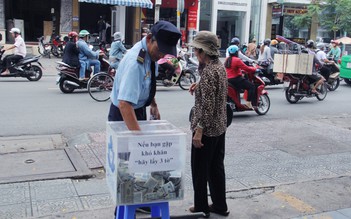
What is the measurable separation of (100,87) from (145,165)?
812 cm

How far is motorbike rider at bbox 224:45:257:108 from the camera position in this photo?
28.5ft

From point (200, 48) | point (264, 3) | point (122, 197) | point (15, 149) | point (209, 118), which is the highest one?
point (264, 3)

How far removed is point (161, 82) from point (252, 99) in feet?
14.0

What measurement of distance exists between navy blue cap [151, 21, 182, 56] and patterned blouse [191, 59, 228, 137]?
65cm

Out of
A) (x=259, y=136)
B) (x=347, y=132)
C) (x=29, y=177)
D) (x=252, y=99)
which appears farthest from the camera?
(x=252, y=99)

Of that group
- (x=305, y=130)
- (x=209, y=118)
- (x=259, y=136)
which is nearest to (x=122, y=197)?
(x=209, y=118)

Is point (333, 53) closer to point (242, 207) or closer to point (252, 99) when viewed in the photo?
point (252, 99)

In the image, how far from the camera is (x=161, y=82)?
512 inches

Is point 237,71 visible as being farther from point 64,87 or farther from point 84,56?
point 64,87

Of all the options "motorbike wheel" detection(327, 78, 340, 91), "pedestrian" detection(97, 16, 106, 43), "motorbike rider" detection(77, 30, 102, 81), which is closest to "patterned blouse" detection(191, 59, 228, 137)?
"motorbike rider" detection(77, 30, 102, 81)

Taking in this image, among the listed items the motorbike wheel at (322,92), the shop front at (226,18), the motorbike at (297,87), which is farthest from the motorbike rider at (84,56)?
the shop front at (226,18)

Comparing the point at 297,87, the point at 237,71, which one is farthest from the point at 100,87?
the point at 297,87

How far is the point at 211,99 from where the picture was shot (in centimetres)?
379

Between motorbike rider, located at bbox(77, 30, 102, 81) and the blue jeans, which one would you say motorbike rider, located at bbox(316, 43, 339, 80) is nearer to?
the blue jeans
